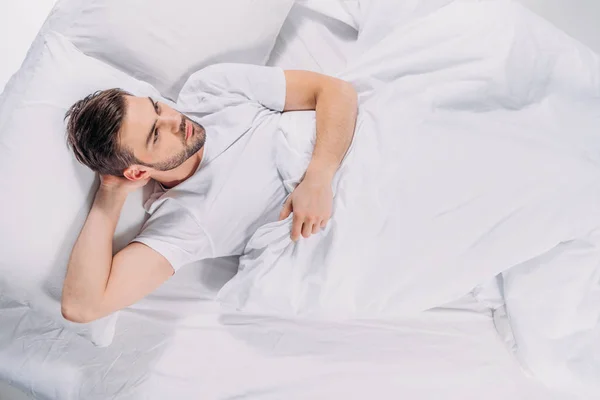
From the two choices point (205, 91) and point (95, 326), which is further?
point (205, 91)

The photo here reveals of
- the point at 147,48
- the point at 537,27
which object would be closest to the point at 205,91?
the point at 147,48

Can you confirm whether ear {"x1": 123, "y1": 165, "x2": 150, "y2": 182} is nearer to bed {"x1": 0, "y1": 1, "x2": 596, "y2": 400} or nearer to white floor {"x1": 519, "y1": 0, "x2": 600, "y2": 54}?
bed {"x1": 0, "y1": 1, "x2": 596, "y2": 400}

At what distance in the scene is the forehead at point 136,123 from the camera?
2.97 feet

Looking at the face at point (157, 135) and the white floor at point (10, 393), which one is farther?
the white floor at point (10, 393)

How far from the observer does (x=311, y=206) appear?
0.96 meters

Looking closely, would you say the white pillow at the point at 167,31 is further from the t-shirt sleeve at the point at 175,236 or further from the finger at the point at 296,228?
the finger at the point at 296,228

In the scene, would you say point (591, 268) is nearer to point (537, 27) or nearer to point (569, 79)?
point (569, 79)

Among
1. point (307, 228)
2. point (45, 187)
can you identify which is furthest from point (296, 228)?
point (45, 187)

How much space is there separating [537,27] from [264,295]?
2.48ft

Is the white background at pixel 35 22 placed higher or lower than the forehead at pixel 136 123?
higher

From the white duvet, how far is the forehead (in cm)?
28

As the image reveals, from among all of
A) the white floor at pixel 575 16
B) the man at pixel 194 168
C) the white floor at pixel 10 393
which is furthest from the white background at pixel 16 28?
the white floor at pixel 575 16

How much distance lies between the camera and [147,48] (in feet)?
3.53

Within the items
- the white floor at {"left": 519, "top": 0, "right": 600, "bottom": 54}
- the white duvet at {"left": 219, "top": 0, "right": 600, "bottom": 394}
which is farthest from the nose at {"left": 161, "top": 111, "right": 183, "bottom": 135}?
the white floor at {"left": 519, "top": 0, "right": 600, "bottom": 54}
